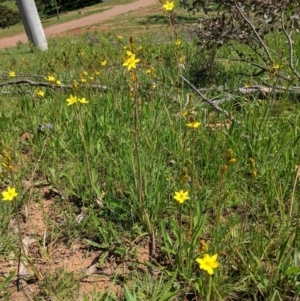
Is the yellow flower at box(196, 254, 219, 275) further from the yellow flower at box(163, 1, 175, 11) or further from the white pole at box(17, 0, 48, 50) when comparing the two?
the white pole at box(17, 0, 48, 50)

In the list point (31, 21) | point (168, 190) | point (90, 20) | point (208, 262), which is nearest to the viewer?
point (208, 262)

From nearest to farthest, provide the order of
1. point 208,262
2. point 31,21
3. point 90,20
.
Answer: point 208,262
point 31,21
point 90,20

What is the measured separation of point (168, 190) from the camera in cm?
210

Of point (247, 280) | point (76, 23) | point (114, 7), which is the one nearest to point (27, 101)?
point (247, 280)

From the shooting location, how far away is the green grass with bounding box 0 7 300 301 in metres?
1.61

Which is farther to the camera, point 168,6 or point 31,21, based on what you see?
point 31,21

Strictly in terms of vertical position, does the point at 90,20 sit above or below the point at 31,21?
below

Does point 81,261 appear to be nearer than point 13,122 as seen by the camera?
Yes

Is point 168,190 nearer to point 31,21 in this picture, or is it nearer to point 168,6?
Result: point 168,6

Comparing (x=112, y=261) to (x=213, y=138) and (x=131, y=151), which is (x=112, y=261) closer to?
(x=131, y=151)

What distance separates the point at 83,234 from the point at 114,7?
22992 millimetres

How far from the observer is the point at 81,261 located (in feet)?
6.26

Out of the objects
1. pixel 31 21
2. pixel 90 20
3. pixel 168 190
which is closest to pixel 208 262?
pixel 168 190

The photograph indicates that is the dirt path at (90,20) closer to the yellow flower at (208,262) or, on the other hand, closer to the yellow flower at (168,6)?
the yellow flower at (168,6)
